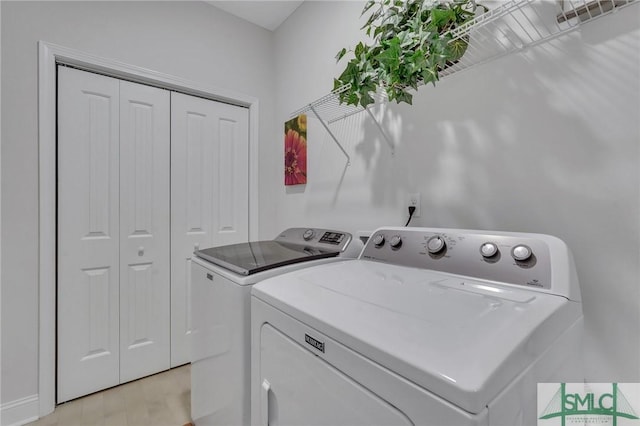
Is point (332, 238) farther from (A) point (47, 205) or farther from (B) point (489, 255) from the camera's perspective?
(A) point (47, 205)

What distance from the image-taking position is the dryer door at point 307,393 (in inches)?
21.8

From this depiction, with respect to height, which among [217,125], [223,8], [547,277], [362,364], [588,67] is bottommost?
[362,364]

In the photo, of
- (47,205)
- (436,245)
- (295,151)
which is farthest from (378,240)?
(47,205)

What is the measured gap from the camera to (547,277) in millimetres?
778

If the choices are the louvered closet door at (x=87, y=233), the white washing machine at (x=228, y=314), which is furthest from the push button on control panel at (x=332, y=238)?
the louvered closet door at (x=87, y=233)

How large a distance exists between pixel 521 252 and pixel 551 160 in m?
0.40

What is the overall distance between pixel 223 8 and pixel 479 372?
276 cm

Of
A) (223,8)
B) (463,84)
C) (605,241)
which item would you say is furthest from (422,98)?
(223,8)

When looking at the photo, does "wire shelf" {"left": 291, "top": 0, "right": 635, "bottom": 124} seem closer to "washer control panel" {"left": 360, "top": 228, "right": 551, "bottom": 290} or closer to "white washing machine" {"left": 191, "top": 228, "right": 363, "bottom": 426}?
"washer control panel" {"left": 360, "top": 228, "right": 551, "bottom": 290}

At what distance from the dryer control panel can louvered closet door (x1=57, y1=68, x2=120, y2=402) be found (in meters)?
1.76

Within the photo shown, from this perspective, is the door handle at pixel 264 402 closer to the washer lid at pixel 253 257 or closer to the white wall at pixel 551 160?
the washer lid at pixel 253 257

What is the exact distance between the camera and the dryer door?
1.82ft

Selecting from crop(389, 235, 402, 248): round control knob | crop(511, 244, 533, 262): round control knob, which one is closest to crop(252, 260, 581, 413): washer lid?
crop(511, 244, 533, 262): round control knob

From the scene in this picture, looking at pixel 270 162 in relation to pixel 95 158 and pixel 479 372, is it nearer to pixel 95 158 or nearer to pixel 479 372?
pixel 95 158
